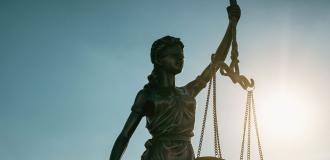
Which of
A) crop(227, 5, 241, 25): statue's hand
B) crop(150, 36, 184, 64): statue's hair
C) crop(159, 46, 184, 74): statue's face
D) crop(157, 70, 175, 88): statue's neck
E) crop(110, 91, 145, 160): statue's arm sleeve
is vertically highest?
crop(227, 5, 241, 25): statue's hand

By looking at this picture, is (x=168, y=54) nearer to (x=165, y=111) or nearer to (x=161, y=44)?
(x=161, y=44)

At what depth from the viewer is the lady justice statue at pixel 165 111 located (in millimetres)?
5527

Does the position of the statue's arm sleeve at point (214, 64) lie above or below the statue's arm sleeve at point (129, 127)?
above

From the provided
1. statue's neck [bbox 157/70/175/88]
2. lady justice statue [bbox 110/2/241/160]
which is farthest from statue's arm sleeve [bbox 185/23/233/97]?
statue's neck [bbox 157/70/175/88]

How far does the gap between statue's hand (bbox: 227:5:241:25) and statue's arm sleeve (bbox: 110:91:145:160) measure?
1.40m

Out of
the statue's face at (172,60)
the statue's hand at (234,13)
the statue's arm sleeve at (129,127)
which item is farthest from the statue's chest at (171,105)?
the statue's hand at (234,13)

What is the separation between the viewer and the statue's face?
5.81 meters

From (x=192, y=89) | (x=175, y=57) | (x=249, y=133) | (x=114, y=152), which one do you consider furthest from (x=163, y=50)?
(x=249, y=133)

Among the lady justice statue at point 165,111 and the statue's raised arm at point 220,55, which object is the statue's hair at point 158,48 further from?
the statue's raised arm at point 220,55

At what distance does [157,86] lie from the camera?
19.3 ft

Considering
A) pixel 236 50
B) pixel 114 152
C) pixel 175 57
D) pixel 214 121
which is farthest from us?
pixel 214 121

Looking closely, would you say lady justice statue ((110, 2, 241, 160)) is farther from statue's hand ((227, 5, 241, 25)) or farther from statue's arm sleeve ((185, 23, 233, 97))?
statue's hand ((227, 5, 241, 25))

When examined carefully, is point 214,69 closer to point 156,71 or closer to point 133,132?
point 156,71

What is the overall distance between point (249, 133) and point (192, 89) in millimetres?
1510
